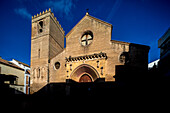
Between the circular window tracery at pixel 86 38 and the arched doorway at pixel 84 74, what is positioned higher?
the circular window tracery at pixel 86 38

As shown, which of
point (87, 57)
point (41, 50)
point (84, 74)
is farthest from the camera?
point (41, 50)

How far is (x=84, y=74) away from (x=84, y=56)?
8.33 feet

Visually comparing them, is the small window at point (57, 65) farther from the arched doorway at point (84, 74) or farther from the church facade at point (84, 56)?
the arched doorway at point (84, 74)

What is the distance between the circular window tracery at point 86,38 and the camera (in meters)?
12.2

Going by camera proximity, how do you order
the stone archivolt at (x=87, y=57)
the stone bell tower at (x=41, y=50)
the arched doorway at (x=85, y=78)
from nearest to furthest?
the stone archivolt at (x=87, y=57) → the arched doorway at (x=85, y=78) → the stone bell tower at (x=41, y=50)

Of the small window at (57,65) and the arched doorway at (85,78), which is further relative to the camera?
the small window at (57,65)

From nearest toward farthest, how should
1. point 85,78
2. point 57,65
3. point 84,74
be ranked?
1. point 85,78
2. point 84,74
3. point 57,65

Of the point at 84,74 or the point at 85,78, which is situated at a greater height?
the point at 84,74

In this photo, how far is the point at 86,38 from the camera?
40.5 ft

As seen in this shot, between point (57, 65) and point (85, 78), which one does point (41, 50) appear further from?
point (85, 78)

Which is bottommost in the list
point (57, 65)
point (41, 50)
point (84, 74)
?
A: point (84, 74)

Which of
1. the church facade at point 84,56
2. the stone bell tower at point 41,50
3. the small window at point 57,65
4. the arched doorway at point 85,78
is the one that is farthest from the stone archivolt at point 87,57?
the stone bell tower at point 41,50

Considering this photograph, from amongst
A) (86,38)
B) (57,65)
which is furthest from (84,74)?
(86,38)

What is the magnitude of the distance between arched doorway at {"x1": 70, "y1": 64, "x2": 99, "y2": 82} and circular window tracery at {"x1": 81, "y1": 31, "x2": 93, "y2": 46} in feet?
10.6
